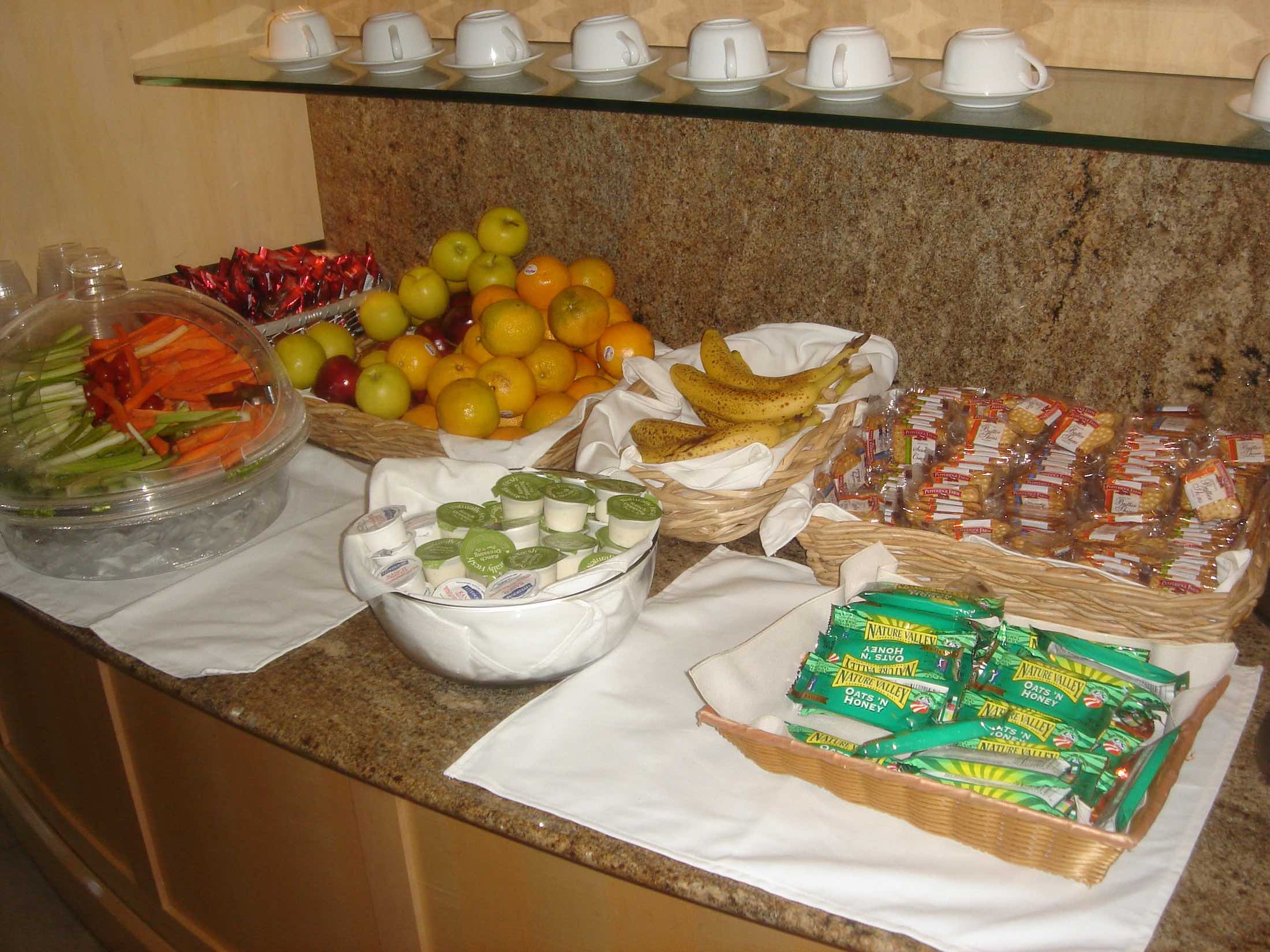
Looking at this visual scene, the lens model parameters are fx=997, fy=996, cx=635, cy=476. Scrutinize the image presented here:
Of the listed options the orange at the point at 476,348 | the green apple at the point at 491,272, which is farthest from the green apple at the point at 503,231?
the orange at the point at 476,348

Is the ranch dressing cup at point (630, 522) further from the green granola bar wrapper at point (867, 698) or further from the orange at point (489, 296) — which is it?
the orange at point (489, 296)

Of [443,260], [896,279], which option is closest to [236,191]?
[443,260]

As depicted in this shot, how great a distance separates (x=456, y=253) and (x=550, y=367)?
30 cm

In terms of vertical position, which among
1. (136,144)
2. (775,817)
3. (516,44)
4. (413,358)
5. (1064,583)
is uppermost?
(516,44)

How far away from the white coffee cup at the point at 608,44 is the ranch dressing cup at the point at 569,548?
0.52 metres

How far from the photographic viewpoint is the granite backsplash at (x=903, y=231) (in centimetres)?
107

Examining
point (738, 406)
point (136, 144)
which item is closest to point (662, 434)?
point (738, 406)

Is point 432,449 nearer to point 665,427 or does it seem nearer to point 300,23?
point 665,427

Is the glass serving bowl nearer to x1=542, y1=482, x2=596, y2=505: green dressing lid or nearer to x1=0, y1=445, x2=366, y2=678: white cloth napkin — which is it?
x1=0, y1=445, x2=366, y2=678: white cloth napkin

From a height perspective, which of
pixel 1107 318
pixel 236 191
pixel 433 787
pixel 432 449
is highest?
pixel 236 191

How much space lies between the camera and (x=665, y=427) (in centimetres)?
115

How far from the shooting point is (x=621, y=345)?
1337 millimetres

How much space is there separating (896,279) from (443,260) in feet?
2.22

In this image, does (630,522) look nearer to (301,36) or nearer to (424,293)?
(424,293)
